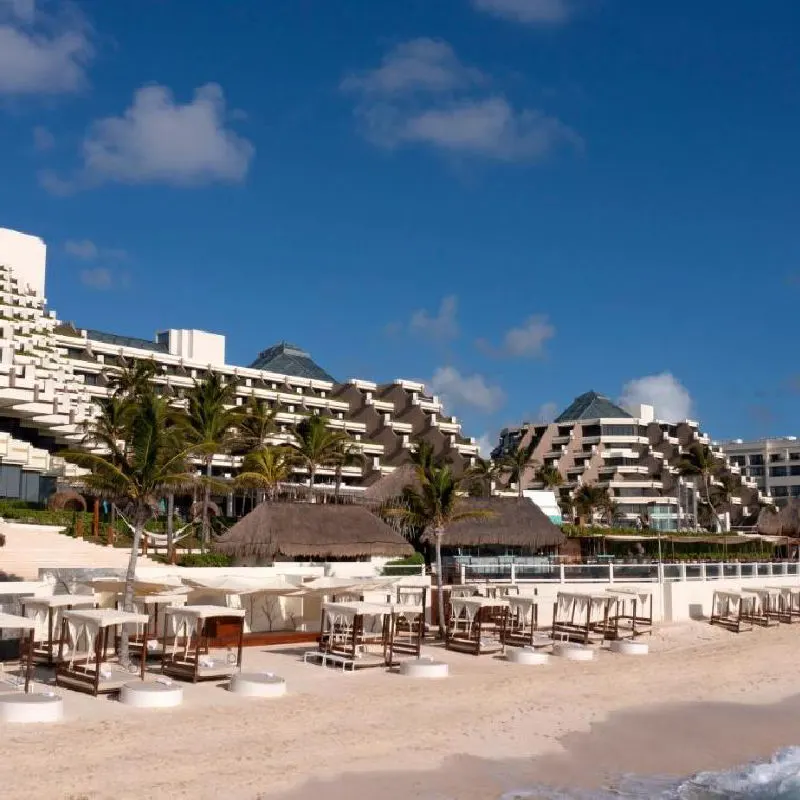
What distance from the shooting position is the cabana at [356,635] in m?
23.1

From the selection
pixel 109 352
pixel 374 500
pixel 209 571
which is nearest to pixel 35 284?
pixel 109 352

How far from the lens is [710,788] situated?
50.2ft

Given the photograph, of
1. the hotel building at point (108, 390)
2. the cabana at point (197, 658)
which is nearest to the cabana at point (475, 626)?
the cabana at point (197, 658)

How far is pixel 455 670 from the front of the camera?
24.0m

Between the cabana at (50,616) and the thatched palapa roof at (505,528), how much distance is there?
2000 centimetres

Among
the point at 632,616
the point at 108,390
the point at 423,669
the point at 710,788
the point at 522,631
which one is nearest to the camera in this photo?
the point at 710,788

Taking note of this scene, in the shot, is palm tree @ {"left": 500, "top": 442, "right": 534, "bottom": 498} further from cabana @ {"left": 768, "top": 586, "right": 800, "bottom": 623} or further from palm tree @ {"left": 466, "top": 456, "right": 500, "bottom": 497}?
cabana @ {"left": 768, "top": 586, "right": 800, "bottom": 623}

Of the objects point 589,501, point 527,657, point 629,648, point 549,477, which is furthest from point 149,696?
point 549,477

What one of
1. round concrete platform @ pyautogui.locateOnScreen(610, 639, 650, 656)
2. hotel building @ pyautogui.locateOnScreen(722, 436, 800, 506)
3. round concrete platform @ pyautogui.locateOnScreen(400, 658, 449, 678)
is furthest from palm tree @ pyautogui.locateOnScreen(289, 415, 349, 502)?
hotel building @ pyautogui.locateOnScreen(722, 436, 800, 506)

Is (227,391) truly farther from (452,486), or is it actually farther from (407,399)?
(407,399)

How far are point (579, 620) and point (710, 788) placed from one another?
756 inches

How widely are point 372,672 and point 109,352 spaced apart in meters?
61.1

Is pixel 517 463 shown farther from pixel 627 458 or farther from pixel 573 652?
pixel 573 652

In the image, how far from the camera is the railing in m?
34.4
